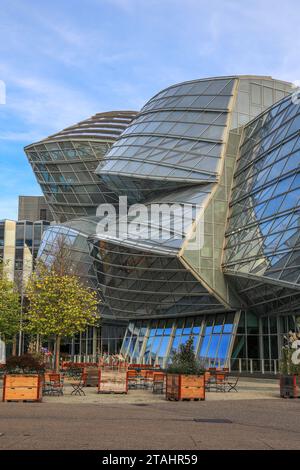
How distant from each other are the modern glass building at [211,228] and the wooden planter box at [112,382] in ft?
39.1

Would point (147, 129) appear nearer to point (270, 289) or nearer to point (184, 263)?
point (184, 263)

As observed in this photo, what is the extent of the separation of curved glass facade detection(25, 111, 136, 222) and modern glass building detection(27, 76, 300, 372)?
1392cm

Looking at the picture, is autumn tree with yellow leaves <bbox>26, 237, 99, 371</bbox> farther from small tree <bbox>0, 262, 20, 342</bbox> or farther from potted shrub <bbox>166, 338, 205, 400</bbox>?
potted shrub <bbox>166, 338, 205, 400</bbox>

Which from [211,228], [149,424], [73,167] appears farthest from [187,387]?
[73,167]

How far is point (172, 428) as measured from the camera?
12633 millimetres

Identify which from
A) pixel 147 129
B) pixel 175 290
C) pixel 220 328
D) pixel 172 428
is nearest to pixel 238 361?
pixel 220 328

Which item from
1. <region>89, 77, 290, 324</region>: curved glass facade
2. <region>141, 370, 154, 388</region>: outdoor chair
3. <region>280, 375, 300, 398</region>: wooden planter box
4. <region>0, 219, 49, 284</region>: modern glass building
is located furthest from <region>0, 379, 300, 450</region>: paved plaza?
<region>0, 219, 49, 284</region>: modern glass building

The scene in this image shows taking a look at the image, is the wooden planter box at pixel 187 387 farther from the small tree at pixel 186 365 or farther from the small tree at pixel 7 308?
the small tree at pixel 7 308

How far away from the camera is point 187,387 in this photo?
21.5 metres

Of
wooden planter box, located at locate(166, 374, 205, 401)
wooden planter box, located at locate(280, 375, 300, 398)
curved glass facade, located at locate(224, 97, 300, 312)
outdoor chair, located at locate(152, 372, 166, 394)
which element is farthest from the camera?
curved glass facade, located at locate(224, 97, 300, 312)

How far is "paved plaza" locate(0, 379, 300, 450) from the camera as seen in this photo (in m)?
10.4

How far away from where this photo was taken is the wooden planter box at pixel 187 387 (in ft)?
70.1

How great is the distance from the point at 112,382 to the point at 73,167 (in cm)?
4273

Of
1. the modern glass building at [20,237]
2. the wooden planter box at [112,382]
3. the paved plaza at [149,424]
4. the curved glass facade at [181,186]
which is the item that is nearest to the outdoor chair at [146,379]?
the wooden planter box at [112,382]
